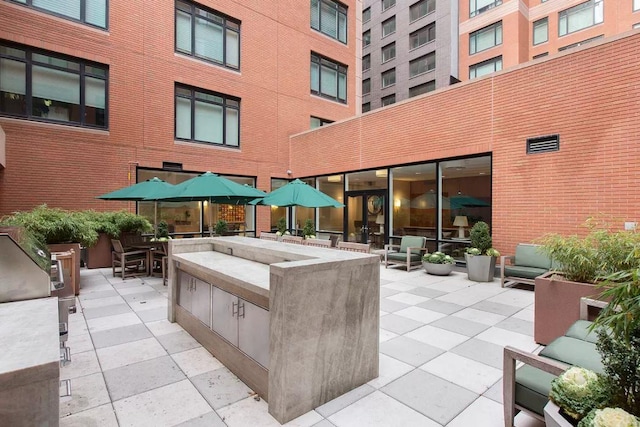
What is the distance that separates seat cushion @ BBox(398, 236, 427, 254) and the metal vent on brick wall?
3502 mm

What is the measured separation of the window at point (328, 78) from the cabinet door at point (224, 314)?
14.5 metres

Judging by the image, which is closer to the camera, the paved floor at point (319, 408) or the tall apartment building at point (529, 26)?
the paved floor at point (319, 408)

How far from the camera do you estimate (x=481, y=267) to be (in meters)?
7.69

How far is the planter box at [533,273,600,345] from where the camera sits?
388 centimetres

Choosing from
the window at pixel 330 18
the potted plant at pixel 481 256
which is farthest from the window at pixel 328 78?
the potted plant at pixel 481 256

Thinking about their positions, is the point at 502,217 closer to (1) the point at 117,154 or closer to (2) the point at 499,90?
(2) the point at 499,90

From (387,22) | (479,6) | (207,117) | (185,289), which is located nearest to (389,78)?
(387,22)

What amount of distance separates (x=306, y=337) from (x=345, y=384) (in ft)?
2.44

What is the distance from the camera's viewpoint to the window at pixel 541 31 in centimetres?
2139

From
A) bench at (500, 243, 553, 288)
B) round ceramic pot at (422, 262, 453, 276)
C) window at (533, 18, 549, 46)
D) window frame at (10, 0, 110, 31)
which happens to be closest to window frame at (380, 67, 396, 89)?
window at (533, 18, 549, 46)

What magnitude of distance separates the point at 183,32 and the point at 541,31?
888 inches

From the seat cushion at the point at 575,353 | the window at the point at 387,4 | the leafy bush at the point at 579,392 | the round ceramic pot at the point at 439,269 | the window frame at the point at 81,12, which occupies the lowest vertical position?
the round ceramic pot at the point at 439,269

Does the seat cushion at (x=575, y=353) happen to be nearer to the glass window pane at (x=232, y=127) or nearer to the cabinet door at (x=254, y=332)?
the cabinet door at (x=254, y=332)

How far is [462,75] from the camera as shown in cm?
2438
